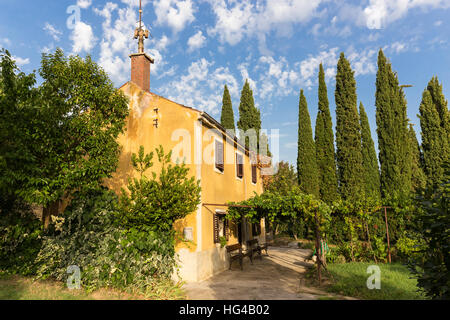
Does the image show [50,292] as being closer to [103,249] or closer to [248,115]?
[103,249]

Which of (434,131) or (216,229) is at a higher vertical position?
(434,131)

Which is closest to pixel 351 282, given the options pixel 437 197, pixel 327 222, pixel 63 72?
pixel 327 222

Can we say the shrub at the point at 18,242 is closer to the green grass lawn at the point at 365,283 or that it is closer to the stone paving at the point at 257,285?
the stone paving at the point at 257,285

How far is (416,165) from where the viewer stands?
81.7ft

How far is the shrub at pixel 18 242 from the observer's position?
26.3ft

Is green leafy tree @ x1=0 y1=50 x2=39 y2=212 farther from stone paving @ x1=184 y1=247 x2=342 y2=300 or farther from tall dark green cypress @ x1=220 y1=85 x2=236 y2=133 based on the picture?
tall dark green cypress @ x1=220 y1=85 x2=236 y2=133

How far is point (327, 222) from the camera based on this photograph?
10.4 meters

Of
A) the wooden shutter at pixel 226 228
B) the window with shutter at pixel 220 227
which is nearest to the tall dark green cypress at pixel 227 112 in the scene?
the wooden shutter at pixel 226 228

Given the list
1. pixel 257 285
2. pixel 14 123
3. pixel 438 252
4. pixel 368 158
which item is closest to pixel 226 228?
pixel 257 285

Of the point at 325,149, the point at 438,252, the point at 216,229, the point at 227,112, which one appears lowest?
the point at 216,229

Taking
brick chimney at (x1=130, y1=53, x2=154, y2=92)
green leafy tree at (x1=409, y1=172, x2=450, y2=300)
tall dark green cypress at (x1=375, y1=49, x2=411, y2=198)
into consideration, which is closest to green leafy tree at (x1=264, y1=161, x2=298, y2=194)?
tall dark green cypress at (x1=375, y1=49, x2=411, y2=198)

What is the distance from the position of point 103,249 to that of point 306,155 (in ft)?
62.9

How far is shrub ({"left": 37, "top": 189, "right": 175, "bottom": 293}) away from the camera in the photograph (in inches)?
316

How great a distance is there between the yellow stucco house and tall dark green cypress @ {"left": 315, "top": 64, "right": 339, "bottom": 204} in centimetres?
1272
